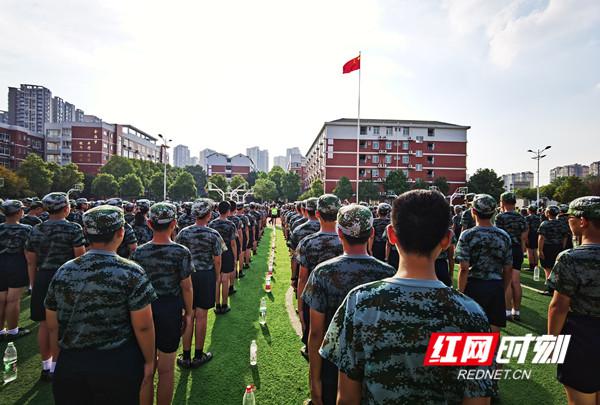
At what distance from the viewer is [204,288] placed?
5551 millimetres

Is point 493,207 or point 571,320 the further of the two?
point 493,207

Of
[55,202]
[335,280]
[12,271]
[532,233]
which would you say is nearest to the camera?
[335,280]

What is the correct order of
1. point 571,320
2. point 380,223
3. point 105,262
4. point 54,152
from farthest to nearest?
1. point 54,152
2. point 380,223
3. point 571,320
4. point 105,262

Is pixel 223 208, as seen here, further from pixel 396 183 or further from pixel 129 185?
pixel 129 185

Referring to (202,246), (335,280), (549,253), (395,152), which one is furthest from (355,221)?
(395,152)

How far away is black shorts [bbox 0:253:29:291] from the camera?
594cm

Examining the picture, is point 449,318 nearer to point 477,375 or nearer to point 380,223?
point 477,375

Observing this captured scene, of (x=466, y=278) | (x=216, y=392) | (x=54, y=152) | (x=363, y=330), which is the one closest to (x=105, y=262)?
(x=363, y=330)

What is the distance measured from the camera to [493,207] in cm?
496

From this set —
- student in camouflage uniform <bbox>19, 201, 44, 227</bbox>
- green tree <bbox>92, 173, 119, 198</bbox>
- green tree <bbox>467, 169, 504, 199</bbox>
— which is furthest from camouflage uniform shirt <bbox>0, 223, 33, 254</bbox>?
green tree <bbox>467, 169, 504, 199</bbox>

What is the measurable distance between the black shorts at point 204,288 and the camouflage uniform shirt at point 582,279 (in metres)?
4.63

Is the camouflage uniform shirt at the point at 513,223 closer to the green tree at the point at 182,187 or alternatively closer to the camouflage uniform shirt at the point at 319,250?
the camouflage uniform shirt at the point at 319,250

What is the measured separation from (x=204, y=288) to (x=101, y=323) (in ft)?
9.74

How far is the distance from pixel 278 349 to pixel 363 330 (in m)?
4.74
